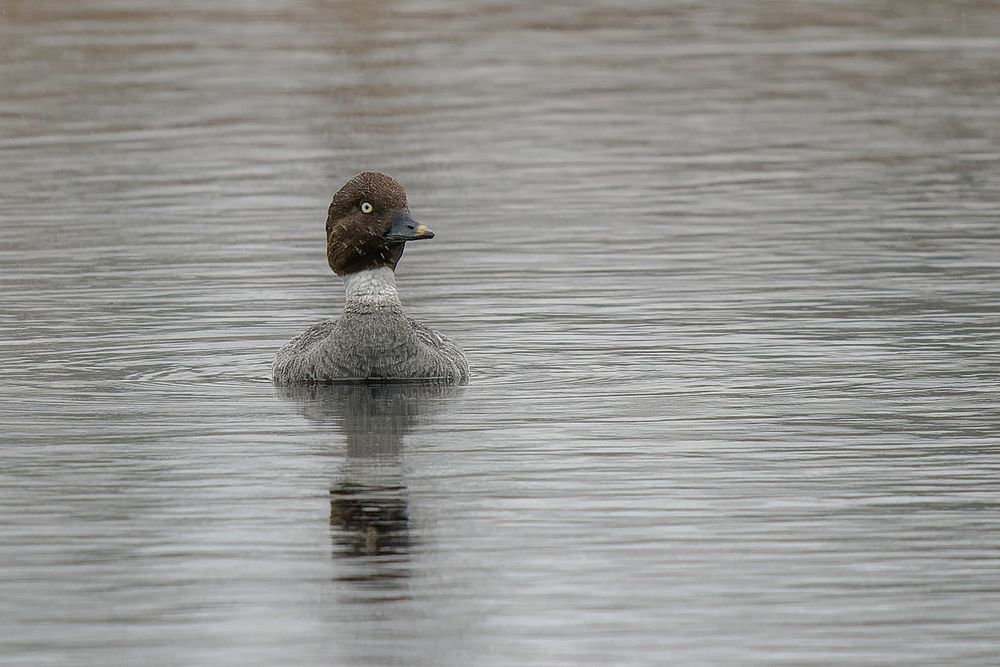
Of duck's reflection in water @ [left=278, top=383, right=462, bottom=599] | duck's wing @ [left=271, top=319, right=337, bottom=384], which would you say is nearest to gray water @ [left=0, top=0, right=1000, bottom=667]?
duck's reflection in water @ [left=278, top=383, right=462, bottom=599]

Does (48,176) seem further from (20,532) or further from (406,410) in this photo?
(20,532)

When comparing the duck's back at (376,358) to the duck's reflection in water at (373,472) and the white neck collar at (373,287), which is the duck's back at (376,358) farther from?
the white neck collar at (373,287)

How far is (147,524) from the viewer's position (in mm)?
11781

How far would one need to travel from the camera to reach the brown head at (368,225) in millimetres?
15961

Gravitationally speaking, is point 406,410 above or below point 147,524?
above

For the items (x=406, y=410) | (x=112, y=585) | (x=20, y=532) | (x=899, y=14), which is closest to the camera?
(x=112, y=585)

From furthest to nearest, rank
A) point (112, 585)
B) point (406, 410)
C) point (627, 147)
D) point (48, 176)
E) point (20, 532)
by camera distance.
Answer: point (627, 147), point (48, 176), point (406, 410), point (20, 532), point (112, 585)

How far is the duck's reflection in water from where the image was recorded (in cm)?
1098

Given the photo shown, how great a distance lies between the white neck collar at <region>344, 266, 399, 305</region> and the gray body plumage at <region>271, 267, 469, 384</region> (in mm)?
146

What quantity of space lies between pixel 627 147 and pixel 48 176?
263 inches

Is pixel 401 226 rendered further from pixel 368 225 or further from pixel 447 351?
pixel 447 351

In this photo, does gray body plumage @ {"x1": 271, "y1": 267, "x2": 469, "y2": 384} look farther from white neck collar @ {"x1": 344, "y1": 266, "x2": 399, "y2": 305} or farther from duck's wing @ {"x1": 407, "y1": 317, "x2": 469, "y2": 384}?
white neck collar @ {"x1": 344, "y1": 266, "x2": 399, "y2": 305}

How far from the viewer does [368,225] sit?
1603 centimetres

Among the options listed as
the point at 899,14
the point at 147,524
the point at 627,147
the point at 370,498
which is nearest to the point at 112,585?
the point at 147,524
